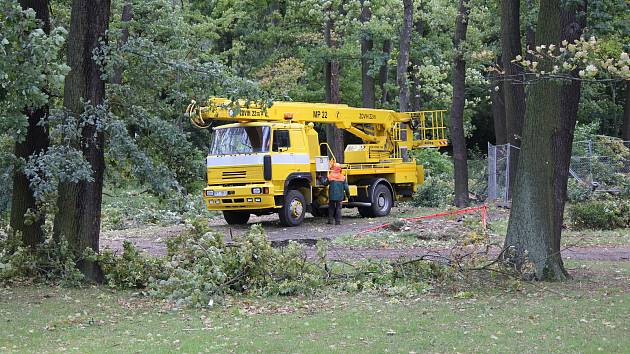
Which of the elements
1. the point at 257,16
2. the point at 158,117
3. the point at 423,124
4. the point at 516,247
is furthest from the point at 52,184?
the point at 257,16

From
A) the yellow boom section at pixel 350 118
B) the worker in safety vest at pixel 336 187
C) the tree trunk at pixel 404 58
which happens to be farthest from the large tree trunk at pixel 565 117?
the tree trunk at pixel 404 58

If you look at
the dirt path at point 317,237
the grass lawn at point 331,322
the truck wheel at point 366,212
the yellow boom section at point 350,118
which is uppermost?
the yellow boom section at point 350,118

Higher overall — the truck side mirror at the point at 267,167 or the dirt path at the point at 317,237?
the truck side mirror at the point at 267,167

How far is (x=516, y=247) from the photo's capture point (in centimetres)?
1345

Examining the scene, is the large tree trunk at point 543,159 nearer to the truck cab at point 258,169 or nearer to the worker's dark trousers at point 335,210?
the truck cab at point 258,169

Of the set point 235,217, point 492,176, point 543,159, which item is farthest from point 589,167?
point 543,159

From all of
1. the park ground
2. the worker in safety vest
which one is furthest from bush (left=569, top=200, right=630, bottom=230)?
the park ground

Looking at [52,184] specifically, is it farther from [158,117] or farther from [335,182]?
[335,182]

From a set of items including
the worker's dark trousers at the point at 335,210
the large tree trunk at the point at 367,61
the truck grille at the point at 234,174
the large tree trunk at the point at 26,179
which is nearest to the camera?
the large tree trunk at the point at 26,179

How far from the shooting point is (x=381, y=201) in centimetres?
2664

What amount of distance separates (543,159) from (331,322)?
4.36 m

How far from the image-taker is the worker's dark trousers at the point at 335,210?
78.7ft

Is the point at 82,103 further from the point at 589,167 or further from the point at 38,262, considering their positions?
the point at 589,167

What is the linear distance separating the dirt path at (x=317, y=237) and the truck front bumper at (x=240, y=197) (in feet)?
2.03
